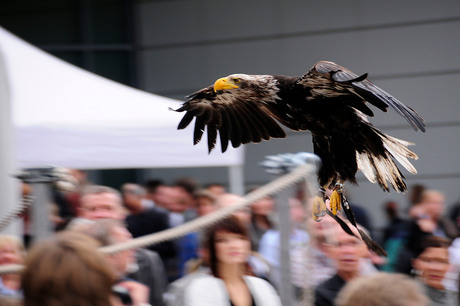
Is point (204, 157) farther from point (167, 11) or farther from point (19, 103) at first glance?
point (167, 11)

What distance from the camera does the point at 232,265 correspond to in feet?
9.36

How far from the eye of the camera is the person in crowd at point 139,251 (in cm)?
318

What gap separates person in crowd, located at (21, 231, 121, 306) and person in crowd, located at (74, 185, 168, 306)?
1466 mm

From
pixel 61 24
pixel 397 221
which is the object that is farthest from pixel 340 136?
pixel 61 24

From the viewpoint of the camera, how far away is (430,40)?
7152 mm

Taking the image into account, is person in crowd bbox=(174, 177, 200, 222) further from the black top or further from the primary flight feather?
the primary flight feather

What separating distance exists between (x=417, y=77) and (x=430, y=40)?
455mm

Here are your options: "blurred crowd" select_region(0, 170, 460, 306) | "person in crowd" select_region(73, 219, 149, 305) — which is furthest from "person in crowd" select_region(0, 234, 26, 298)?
"person in crowd" select_region(73, 219, 149, 305)

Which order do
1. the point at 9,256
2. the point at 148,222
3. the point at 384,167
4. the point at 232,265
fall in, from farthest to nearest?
the point at 148,222, the point at 9,256, the point at 232,265, the point at 384,167

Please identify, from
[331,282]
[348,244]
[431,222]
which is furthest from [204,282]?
[431,222]

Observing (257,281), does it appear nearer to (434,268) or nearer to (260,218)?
(260,218)

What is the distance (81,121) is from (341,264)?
8.51 ft

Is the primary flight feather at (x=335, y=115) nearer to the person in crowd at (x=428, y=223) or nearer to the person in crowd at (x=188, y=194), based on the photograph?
the person in crowd at (x=428, y=223)

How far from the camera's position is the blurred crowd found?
5.47 feet
